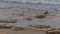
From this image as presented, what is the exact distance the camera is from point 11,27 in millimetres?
754

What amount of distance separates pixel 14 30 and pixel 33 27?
0.34ft

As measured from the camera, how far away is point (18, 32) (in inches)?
27.1

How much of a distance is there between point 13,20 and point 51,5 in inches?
23.1

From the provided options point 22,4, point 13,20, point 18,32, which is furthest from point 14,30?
point 22,4

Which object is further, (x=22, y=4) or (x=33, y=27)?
(x=22, y=4)

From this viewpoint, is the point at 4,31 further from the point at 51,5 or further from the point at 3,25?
the point at 51,5

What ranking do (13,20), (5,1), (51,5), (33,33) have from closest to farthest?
(33,33) < (13,20) < (51,5) < (5,1)

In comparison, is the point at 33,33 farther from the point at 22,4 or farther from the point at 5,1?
the point at 5,1

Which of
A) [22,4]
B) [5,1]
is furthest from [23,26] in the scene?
[5,1]

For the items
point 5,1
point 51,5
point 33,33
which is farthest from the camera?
point 5,1

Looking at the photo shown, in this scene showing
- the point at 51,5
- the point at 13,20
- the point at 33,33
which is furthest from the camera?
the point at 51,5

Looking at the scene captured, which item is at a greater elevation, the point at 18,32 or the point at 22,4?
the point at 22,4

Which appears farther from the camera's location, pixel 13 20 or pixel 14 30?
pixel 13 20

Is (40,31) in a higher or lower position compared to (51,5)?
lower
